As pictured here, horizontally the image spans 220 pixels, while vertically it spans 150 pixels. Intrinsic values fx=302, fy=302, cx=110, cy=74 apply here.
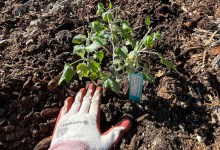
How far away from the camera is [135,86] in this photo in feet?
6.53

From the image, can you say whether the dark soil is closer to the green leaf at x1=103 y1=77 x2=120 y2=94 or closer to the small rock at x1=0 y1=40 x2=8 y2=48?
the small rock at x1=0 y1=40 x2=8 y2=48

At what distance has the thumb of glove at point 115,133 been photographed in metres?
1.95

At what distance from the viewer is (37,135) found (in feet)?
7.13

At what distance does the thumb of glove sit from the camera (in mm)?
1953

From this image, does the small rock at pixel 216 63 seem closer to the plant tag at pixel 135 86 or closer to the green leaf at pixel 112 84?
the plant tag at pixel 135 86

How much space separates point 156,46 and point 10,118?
4.16 ft

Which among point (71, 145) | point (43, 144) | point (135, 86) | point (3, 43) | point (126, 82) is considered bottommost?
point (43, 144)

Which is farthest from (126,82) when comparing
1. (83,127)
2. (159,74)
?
(83,127)

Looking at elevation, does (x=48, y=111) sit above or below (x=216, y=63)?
below

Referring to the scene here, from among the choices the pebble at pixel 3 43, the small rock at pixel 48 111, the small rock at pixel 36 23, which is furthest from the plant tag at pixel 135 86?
the pebble at pixel 3 43

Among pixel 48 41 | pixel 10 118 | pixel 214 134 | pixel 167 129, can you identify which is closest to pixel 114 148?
pixel 167 129

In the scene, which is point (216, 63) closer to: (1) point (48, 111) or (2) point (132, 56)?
(2) point (132, 56)

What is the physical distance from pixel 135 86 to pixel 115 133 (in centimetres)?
34

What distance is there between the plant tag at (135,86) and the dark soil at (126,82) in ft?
0.25
